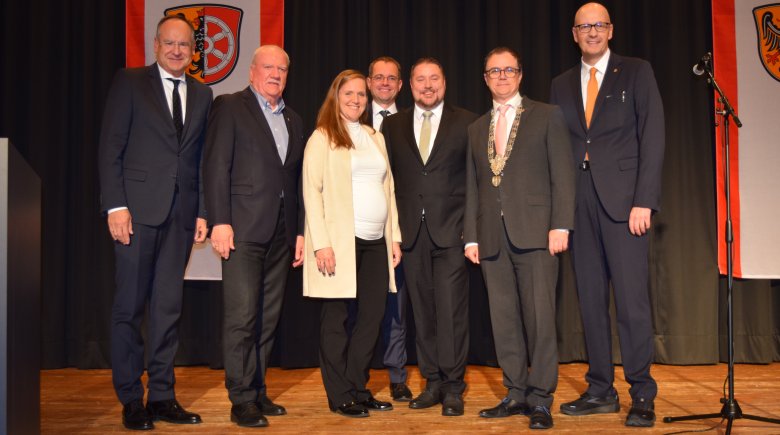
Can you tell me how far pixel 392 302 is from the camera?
4305 millimetres

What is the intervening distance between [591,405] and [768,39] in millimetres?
3216

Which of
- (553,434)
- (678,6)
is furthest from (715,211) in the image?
(553,434)

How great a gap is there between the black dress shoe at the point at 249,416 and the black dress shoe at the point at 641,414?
1659 mm

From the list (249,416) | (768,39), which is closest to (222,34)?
(249,416)

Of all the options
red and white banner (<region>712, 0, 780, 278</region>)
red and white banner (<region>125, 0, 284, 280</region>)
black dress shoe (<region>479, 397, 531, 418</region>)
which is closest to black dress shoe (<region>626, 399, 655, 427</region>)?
black dress shoe (<region>479, 397, 531, 418</region>)

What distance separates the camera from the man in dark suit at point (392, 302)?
4.19m

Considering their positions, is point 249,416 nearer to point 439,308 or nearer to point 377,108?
point 439,308

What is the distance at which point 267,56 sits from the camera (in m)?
3.58

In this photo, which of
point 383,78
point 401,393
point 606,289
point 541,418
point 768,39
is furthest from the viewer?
point 768,39

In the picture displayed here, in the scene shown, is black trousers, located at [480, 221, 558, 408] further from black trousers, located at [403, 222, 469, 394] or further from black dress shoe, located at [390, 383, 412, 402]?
black dress shoe, located at [390, 383, 412, 402]

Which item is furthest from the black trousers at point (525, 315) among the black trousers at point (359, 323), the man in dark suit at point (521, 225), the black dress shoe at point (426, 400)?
the black trousers at point (359, 323)

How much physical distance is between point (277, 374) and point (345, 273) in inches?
71.9

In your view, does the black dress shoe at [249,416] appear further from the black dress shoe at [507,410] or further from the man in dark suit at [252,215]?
the black dress shoe at [507,410]

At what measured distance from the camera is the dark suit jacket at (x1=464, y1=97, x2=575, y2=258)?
3455 mm
